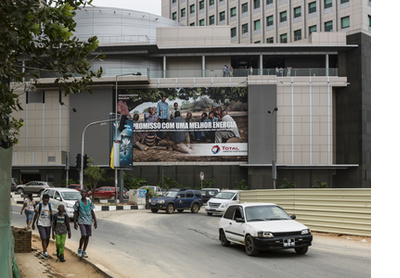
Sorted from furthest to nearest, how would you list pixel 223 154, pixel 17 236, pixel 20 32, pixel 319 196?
pixel 223 154 < pixel 319 196 < pixel 17 236 < pixel 20 32

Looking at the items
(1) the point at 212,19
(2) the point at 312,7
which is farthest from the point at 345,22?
(1) the point at 212,19

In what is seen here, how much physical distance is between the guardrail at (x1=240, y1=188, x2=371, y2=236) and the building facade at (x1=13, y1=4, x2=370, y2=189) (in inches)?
1341

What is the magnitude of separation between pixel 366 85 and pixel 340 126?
18.7ft

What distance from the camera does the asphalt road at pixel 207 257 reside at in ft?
36.9

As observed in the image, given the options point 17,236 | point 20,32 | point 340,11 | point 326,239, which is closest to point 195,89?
point 340,11

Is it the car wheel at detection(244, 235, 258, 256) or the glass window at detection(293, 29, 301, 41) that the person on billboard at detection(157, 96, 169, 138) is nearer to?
the glass window at detection(293, 29, 301, 41)

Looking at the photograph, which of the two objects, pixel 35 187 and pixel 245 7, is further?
pixel 245 7

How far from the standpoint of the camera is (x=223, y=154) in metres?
57.2

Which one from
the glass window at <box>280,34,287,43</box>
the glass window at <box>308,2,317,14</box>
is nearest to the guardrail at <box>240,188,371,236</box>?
the glass window at <box>308,2,317,14</box>

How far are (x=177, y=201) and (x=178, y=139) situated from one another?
24.4m

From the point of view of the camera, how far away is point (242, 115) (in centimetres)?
5781

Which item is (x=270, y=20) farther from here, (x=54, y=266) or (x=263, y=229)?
(x=54, y=266)

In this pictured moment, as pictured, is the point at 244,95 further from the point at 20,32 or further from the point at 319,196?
the point at 20,32

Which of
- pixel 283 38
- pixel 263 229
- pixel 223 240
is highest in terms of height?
pixel 283 38
